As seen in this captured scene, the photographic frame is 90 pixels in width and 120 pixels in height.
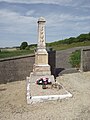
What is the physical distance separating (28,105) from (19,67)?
5608mm

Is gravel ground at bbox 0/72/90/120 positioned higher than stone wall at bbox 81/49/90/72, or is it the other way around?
stone wall at bbox 81/49/90/72

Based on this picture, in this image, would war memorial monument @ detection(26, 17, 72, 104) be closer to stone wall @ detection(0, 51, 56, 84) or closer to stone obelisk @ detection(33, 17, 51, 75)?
stone obelisk @ detection(33, 17, 51, 75)

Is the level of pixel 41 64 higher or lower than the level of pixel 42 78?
higher

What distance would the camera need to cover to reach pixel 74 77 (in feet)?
38.7

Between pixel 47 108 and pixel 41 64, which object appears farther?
pixel 41 64

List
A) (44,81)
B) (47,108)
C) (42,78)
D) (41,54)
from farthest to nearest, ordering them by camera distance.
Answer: (41,54) < (42,78) < (44,81) < (47,108)

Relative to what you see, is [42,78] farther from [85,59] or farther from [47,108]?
[85,59]

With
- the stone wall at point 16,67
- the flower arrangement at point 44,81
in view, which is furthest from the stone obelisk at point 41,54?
the stone wall at point 16,67

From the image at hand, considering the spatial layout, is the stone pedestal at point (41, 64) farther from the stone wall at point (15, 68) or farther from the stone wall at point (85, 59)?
the stone wall at point (85, 59)

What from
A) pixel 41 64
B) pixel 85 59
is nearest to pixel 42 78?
pixel 41 64

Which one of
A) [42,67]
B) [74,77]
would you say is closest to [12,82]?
[42,67]

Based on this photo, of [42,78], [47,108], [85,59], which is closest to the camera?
[47,108]

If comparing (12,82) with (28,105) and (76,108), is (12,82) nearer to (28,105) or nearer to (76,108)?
(28,105)

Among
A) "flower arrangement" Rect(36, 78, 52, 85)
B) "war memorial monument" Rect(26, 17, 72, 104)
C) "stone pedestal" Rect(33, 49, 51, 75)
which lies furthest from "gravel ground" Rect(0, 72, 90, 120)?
"stone pedestal" Rect(33, 49, 51, 75)
